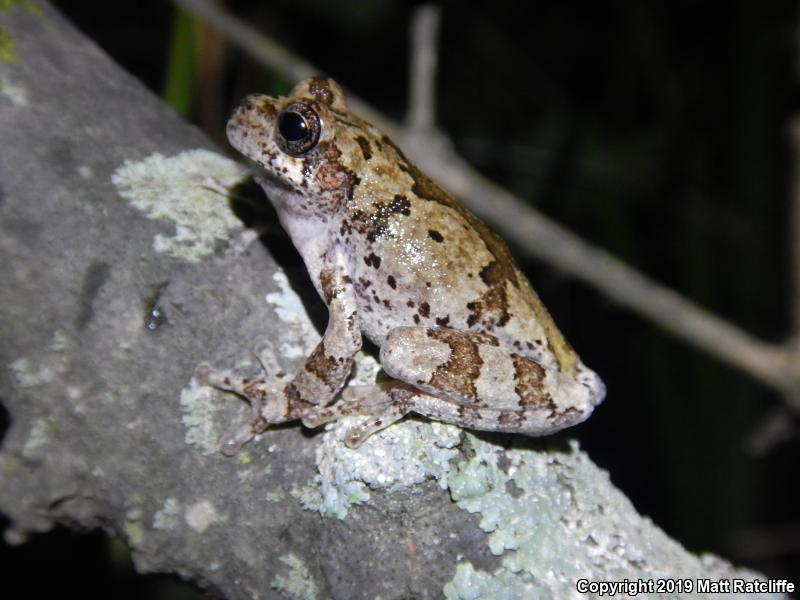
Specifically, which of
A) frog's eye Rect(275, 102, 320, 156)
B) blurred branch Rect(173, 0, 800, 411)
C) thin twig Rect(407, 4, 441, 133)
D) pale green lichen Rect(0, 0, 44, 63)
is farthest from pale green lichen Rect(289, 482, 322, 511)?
thin twig Rect(407, 4, 441, 133)

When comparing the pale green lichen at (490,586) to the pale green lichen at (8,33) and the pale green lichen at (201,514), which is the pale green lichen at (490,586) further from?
the pale green lichen at (8,33)

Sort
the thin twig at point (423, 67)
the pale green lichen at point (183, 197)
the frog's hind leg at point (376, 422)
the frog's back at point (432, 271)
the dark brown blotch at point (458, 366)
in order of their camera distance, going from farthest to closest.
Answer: the thin twig at point (423, 67) → the frog's back at point (432, 271) → the dark brown blotch at point (458, 366) → the pale green lichen at point (183, 197) → the frog's hind leg at point (376, 422)

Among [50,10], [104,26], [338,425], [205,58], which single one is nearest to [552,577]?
[338,425]

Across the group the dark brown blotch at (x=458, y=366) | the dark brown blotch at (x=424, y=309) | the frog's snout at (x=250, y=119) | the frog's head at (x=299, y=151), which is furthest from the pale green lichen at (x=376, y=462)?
the frog's snout at (x=250, y=119)

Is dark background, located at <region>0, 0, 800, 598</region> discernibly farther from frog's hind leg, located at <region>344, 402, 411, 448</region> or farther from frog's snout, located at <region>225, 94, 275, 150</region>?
frog's hind leg, located at <region>344, 402, 411, 448</region>

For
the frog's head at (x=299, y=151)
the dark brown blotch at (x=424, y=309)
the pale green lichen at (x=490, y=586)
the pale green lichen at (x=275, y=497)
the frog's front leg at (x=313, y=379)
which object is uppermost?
the frog's head at (x=299, y=151)
